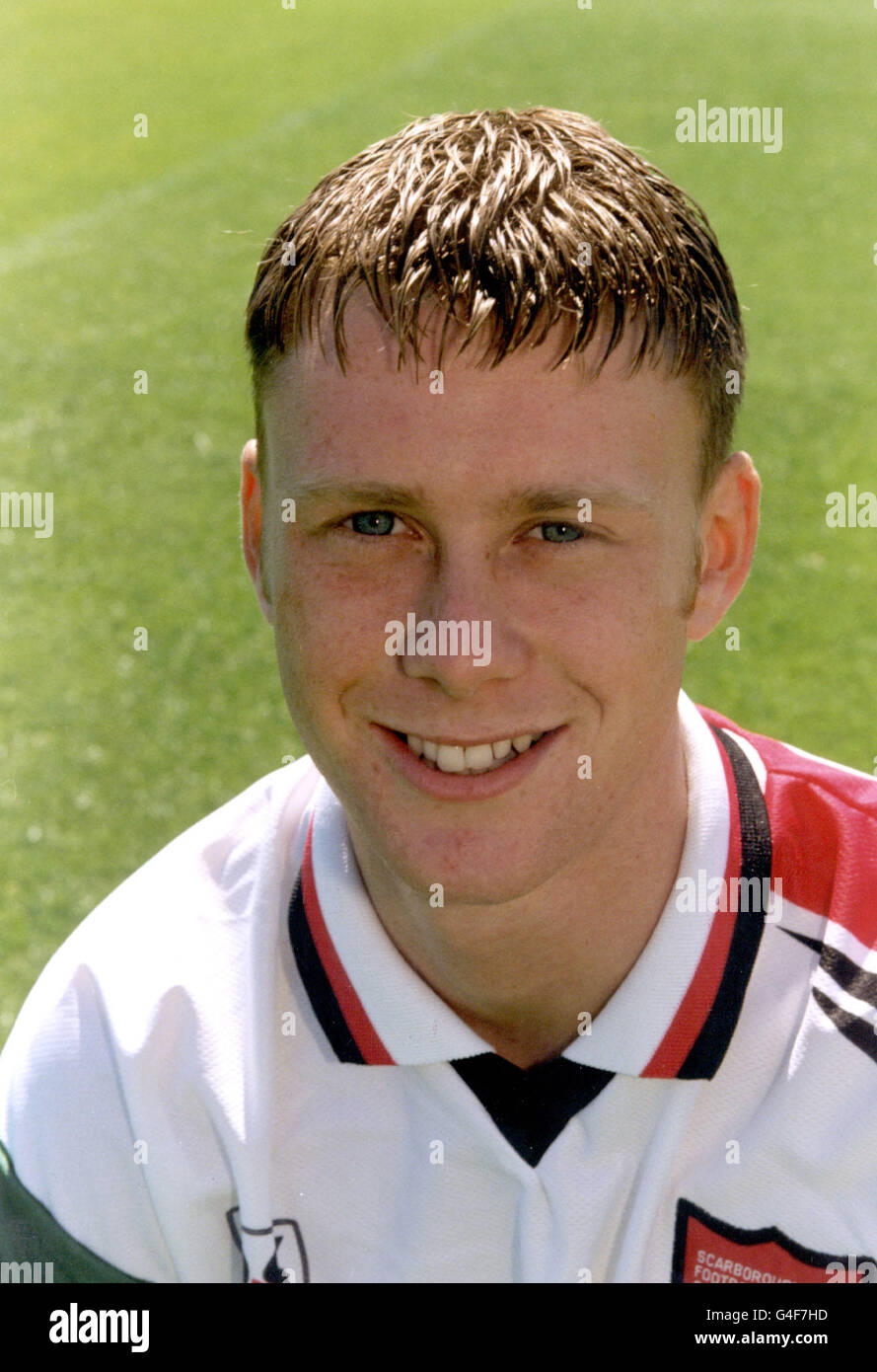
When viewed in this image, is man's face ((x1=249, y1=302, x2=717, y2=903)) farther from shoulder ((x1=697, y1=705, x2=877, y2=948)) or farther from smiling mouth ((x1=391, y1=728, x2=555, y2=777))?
shoulder ((x1=697, y1=705, x2=877, y2=948))

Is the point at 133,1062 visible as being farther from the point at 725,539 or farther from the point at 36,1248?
the point at 725,539

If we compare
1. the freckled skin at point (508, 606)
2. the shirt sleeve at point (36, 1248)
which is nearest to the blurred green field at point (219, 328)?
the shirt sleeve at point (36, 1248)

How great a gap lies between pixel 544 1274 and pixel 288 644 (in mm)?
539

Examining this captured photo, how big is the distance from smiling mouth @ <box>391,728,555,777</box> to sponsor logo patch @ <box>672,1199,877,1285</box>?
386 millimetres

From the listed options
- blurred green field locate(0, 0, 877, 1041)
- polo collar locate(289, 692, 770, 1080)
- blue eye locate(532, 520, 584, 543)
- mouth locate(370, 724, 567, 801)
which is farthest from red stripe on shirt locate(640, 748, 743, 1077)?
blurred green field locate(0, 0, 877, 1041)

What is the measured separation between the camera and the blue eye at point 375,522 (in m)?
1.08

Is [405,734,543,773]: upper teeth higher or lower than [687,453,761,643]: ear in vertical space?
lower

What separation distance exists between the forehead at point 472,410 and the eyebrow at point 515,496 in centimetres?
1

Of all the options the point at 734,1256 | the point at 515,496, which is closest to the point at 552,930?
the point at 734,1256

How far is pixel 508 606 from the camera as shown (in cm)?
106

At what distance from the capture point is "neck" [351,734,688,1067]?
122cm

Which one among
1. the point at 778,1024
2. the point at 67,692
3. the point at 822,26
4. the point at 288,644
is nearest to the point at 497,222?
the point at 288,644

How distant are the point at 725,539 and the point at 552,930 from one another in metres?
0.36

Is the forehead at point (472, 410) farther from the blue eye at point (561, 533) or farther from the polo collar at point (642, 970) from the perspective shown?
the polo collar at point (642, 970)
